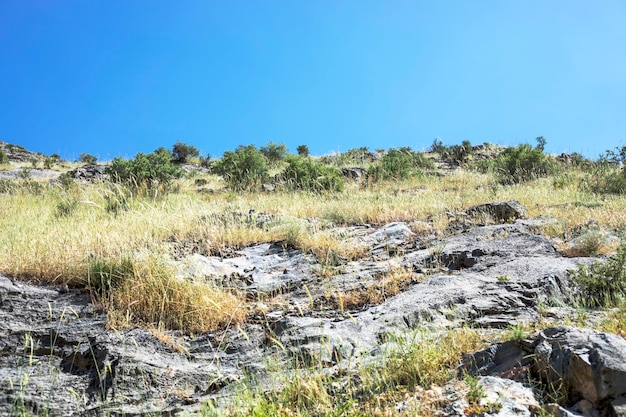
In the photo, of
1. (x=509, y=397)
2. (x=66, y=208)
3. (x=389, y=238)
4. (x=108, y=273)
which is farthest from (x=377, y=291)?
(x=66, y=208)

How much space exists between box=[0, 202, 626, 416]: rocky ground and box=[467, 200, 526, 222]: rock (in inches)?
68.9

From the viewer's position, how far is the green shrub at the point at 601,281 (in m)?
4.55

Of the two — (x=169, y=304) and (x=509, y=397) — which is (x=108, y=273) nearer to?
(x=169, y=304)

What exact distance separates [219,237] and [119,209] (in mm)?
3226

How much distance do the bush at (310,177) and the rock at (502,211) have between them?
17.0 feet

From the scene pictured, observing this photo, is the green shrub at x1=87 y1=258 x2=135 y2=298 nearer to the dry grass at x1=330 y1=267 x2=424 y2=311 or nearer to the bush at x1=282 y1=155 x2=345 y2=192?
the dry grass at x1=330 y1=267 x2=424 y2=311

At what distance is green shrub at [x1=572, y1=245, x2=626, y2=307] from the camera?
14.9 ft

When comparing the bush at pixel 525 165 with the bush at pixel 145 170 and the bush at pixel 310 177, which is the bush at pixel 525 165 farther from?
the bush at pixel 145 170

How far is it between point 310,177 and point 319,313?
9.81 metres

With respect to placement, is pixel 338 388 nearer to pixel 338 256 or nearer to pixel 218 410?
pixel 218 410

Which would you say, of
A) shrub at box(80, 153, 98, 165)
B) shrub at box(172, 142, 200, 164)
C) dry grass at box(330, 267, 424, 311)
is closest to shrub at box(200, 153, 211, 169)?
shrub at box(172, 142, 200, 164)

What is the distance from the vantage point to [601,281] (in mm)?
4684

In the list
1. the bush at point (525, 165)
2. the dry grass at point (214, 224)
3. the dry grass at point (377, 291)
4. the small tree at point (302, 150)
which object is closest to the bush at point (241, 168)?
the dry grass at point (214, 224)

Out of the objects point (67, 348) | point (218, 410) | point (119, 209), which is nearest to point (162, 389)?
point (218, 410)
